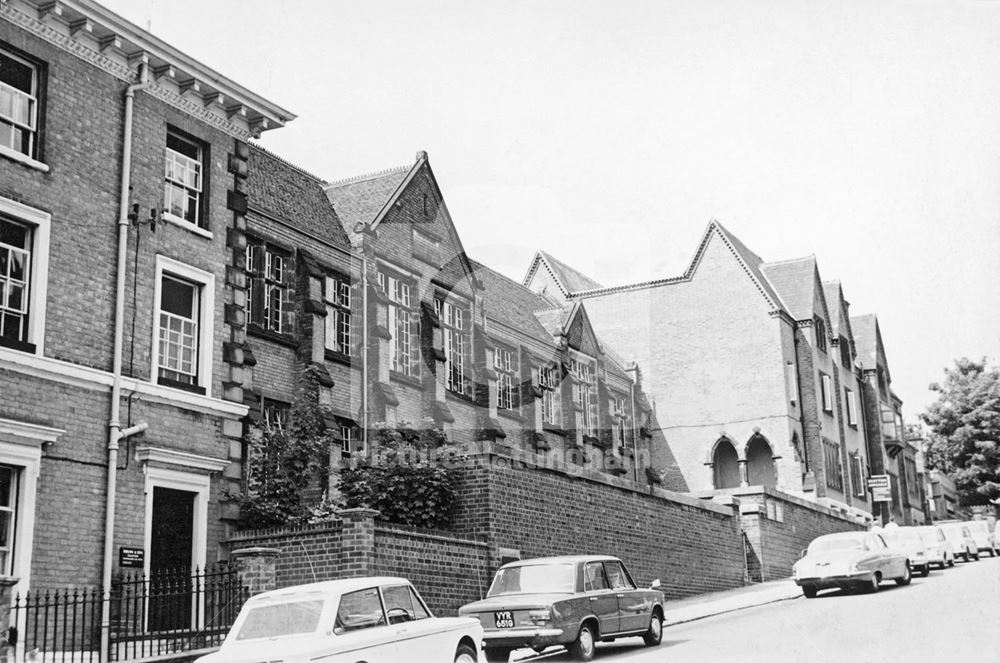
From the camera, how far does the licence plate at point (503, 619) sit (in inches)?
631

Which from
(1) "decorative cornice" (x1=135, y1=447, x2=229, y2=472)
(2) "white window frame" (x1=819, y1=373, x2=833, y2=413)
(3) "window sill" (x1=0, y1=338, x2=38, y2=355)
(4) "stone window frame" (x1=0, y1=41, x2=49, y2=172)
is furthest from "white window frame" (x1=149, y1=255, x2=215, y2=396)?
(2) "white window frame" (x1=819, y1=373, x2=833, y2=413)

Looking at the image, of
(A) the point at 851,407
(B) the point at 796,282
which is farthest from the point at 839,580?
(A) the point at 851,407

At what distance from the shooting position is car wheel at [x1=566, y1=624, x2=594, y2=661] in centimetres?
1611

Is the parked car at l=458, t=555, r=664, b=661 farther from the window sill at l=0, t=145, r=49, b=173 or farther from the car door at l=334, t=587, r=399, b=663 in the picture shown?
the window sill at l=0, t=145, r=49, b=173

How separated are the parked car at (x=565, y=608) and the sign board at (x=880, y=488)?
4296 cm

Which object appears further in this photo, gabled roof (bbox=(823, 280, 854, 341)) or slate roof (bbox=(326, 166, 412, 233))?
gabled roof (bbox=(823, 280, 854, 341))

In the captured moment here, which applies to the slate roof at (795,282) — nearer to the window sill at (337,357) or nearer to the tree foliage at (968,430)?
the tree foliage at (968,430)

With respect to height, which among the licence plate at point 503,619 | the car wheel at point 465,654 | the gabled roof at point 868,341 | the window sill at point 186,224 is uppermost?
the gabled roof at point 868,341

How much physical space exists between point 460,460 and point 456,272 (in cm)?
1336

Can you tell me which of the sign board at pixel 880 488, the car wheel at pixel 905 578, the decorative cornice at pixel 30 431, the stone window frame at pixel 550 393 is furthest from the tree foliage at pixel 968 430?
the decorative cornice at pixel 30 431

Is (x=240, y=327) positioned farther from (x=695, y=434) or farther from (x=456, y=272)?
(x=695, y=434)

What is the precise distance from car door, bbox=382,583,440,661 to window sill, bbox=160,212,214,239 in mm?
10284

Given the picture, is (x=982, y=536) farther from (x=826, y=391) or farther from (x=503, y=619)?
(x=503, y=619)

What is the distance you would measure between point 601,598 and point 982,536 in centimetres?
2768
